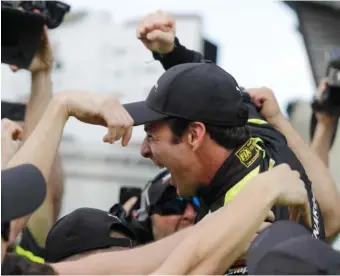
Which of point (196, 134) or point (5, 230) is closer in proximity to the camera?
point (5, 230)

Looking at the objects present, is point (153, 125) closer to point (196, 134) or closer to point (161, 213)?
point (196, 134)

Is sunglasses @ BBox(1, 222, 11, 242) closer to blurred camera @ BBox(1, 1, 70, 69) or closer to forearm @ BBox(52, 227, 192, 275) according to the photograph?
forearm @ BBox(52, 227, 192, 275)

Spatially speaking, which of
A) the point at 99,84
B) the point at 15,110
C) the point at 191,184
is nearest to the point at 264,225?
the point at 191,184

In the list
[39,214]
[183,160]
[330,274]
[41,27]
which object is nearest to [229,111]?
[183,160]

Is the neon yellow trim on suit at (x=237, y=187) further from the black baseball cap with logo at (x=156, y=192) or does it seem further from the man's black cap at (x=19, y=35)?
the man's black cap at (x=19, y=35)

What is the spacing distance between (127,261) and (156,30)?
65 cm

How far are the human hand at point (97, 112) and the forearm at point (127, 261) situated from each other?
0.72 feet

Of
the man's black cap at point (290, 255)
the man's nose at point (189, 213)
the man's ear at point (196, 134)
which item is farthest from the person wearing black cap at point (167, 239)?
the man's nose at point (189, 213)

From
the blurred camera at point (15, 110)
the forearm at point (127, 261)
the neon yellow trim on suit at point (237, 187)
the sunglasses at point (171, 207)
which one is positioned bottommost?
the sunglasses at point (171, 207)

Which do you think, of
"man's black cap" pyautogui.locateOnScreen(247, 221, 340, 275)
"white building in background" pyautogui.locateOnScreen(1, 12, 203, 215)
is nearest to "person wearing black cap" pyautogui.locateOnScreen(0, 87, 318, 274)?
"man's black cap" pyautogui.locateOnScreen(247, 221, 340, 275)

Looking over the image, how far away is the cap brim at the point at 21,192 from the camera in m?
1.29

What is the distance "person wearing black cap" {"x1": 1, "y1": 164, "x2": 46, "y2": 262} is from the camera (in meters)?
1.29

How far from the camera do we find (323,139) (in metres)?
2.36

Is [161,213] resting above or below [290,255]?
below
